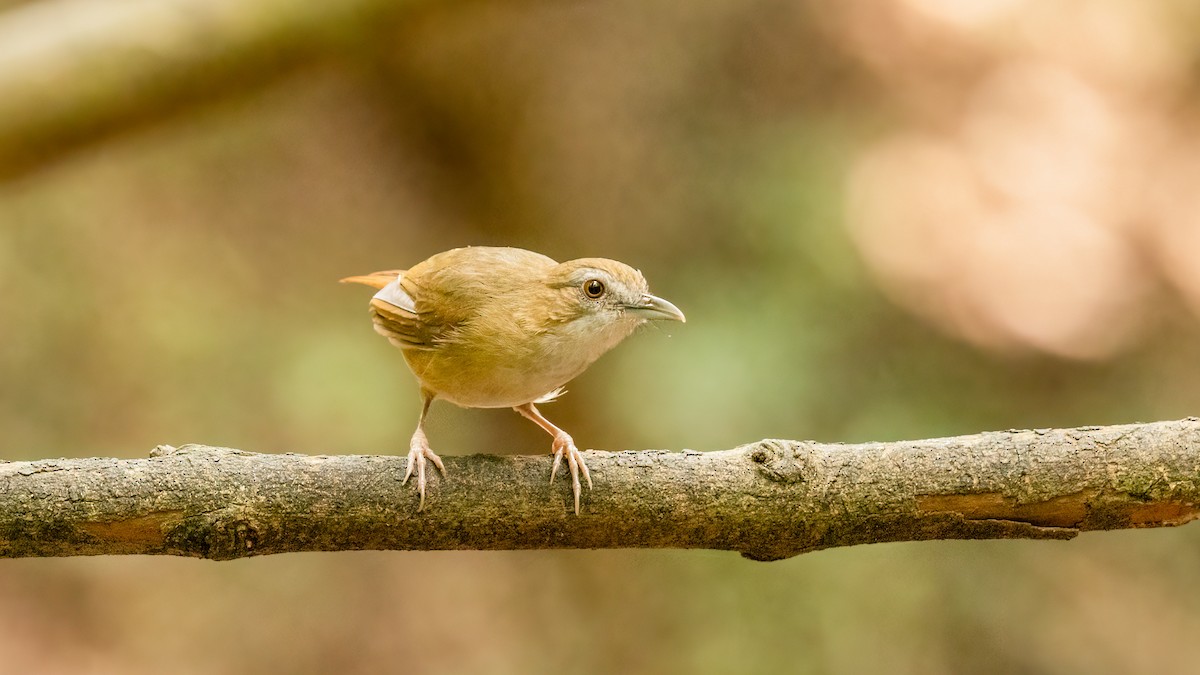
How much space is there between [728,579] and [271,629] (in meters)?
3.28

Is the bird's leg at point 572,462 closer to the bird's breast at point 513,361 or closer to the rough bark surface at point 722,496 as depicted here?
the rough bark surface at point 722,496

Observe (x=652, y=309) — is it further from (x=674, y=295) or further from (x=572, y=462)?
(x=674, y=295)

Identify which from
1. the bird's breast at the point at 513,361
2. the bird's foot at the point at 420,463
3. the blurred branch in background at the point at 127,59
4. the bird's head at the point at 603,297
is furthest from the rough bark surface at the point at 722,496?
the blurred branch in background at the point at 127,59

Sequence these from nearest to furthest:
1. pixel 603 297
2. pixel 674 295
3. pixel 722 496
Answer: pixel 722 496
pixel 603 297
pixel 674 295

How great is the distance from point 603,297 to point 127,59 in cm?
316

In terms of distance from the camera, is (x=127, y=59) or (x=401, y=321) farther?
(x=127, y=59)

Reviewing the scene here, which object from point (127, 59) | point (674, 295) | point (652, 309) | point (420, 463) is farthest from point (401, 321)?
point (674, 295)

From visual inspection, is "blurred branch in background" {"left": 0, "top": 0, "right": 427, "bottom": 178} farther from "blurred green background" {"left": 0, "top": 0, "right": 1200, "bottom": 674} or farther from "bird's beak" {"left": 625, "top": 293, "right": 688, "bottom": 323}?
"bird's beak" {"left": 625, "top": 293, "right": 688, "bottom": 323}

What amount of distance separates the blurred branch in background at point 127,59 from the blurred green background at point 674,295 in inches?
18.3

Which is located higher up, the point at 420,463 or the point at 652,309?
the point at 652,309

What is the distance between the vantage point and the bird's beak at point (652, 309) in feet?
11.3

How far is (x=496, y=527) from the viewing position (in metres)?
3.01

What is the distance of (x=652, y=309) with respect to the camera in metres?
3.44

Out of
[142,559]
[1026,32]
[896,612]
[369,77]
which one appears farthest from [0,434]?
[1026,32]
